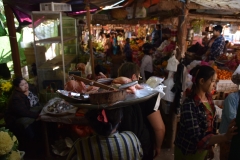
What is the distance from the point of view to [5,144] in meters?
2.11

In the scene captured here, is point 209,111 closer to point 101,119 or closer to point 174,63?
point 101,119

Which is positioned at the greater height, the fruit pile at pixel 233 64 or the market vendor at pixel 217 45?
the market vendor at pixel 217 45

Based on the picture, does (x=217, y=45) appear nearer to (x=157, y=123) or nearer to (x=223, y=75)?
(x=223, y=75)

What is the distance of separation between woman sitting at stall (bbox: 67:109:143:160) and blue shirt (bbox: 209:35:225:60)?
4614mm

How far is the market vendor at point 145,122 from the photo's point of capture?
193cm

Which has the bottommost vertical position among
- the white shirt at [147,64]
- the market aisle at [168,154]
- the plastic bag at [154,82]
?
the market aisle at [168,154]

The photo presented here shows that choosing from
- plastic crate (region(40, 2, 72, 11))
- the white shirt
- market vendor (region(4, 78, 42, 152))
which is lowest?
market vendor (region(4, 78, 42, 152))

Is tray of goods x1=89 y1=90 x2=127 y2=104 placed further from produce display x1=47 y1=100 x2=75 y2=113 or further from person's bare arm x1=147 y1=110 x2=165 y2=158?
produce display x1=47 y1=100 x2=75 y2=113

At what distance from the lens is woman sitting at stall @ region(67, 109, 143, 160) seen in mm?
1477

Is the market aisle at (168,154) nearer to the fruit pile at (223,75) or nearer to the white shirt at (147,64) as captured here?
the fruit pile at (223,75)

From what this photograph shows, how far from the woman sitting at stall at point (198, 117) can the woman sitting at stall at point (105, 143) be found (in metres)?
0.72

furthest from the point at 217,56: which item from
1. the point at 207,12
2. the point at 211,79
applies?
the point at 211,79

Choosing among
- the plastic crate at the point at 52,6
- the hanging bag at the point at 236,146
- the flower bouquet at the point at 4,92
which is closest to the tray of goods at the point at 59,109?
the flower bouquet at the point at 4,92

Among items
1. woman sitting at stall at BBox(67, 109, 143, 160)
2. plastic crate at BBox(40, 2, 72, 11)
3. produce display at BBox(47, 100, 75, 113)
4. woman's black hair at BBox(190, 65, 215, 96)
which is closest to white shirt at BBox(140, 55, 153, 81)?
plastic crate at BBox(40, 2, 72, 11)
